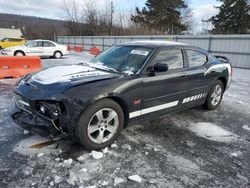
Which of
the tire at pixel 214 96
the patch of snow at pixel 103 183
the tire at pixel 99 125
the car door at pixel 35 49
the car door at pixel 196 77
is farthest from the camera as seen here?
the car door at pixel 35 49

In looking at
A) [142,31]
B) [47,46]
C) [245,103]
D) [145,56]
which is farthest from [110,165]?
[142,31]

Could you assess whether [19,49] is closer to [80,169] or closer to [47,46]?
[47,46]

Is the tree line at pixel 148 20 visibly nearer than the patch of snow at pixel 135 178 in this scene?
No

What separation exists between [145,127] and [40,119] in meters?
1.98

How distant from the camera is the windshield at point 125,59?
3.79m

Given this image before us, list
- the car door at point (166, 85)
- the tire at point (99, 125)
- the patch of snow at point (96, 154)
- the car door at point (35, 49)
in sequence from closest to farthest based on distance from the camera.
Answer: the tire at point (99, 125)
the patch of snow at point (96, 154)
the car door at point (166, 85)
the car door at point (35, 49)

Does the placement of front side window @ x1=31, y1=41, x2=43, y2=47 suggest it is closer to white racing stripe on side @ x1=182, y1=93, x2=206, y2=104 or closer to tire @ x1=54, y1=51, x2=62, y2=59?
tire @ x1=54, y1=51, x2=62, y2=59

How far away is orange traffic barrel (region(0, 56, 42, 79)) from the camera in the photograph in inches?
334

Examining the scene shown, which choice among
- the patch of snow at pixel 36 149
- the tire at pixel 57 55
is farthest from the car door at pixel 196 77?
the tire at pixel 57 55

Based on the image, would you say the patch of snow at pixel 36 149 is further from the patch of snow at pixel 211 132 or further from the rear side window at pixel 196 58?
the rear side window at pixel 196 58

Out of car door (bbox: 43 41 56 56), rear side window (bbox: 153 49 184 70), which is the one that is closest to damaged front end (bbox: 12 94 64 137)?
rear side window (bbox: 153 49 184 70)

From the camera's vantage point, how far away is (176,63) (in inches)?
169

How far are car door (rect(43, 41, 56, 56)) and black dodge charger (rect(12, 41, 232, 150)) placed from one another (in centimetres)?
1291

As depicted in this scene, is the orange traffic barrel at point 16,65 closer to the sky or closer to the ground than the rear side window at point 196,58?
closer to the ground
